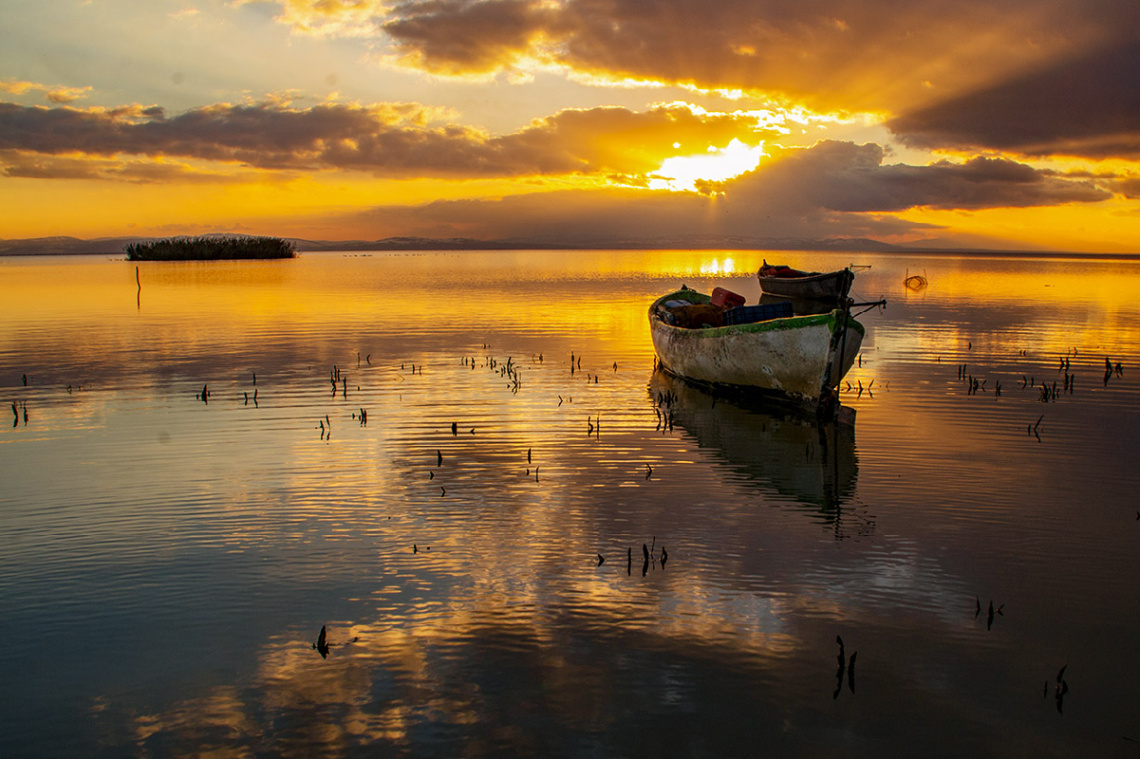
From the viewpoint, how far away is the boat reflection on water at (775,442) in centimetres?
1262

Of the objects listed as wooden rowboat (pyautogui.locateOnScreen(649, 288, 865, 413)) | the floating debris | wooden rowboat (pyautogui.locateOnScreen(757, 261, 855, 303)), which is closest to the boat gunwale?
wooden rowboat (pyautogui.locateOnScreen(649, 288, 865, 413))

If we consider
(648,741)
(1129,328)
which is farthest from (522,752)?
(1129,328)

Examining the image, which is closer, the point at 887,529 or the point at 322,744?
the point at 322,744

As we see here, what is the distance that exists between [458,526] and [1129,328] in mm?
38992

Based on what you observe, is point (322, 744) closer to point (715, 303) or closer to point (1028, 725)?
point (1028, 725)

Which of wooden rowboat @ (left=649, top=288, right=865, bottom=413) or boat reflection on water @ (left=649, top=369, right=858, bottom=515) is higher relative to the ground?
wooden rowboat @ (left=649, top=288, right=865, bottom=413)

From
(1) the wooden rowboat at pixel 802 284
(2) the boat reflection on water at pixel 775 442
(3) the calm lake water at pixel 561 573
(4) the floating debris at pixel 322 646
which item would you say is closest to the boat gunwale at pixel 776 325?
(2) the boat reflection on water at pixel 775 442

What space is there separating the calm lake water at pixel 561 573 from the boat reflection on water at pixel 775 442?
4.6 inches

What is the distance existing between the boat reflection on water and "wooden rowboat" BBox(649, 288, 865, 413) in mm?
544

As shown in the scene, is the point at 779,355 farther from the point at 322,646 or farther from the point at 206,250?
the point at 206,250

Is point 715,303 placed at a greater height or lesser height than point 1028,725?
greater

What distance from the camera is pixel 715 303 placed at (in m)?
25.4

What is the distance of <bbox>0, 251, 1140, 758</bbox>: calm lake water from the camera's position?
614 cm

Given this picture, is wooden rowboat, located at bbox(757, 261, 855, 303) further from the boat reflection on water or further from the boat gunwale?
the boat reflection on water
